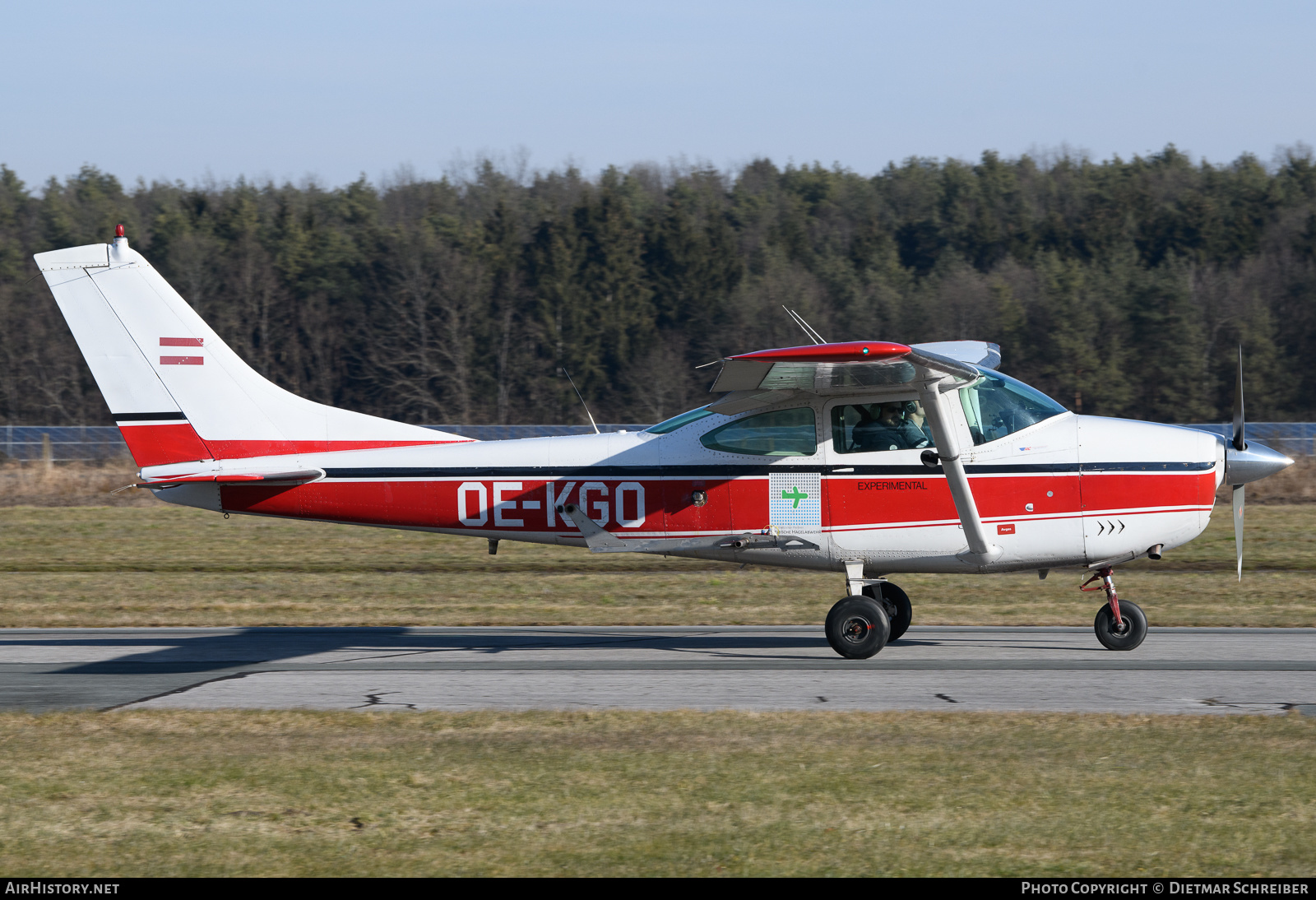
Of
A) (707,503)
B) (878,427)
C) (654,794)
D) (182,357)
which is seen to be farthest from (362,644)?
(654,794)

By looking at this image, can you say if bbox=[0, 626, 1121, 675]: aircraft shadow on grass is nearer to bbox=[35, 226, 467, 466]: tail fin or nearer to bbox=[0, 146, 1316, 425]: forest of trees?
bbox=[35, 226, 467, 466]: tail fin

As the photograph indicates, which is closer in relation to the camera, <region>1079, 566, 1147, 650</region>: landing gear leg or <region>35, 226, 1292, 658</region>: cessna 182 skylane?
<region>35, 226, 1292, 658</region>: cessna 182 skylane

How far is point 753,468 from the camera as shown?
35.8 feet

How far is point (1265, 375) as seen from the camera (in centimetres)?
4953

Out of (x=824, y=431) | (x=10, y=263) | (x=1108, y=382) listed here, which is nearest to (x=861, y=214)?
(x=1108, y=382)

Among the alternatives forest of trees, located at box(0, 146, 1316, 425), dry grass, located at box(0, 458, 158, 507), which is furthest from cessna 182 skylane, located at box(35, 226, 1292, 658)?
forest of trees, located at box(0, 146, 1316, 425)

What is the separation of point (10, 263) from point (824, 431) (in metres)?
56.6

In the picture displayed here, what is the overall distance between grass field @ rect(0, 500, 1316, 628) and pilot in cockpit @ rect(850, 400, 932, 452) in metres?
3.27

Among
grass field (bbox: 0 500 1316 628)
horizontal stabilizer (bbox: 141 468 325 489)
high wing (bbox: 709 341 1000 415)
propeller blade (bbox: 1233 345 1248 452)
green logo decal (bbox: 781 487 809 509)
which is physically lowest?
grass field (bbox: 0 500 1316 628)

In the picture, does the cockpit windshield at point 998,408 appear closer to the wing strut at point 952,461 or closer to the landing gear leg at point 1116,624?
the wing strut at point 952,461

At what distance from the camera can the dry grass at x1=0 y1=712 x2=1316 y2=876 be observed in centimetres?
524

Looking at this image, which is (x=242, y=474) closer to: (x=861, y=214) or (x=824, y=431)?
(x=824, y=431)

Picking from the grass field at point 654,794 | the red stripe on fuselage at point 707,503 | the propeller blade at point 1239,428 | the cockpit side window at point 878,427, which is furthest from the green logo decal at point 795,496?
the propeller blade at point 1239,428

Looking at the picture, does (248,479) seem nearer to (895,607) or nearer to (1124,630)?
(895,607)
